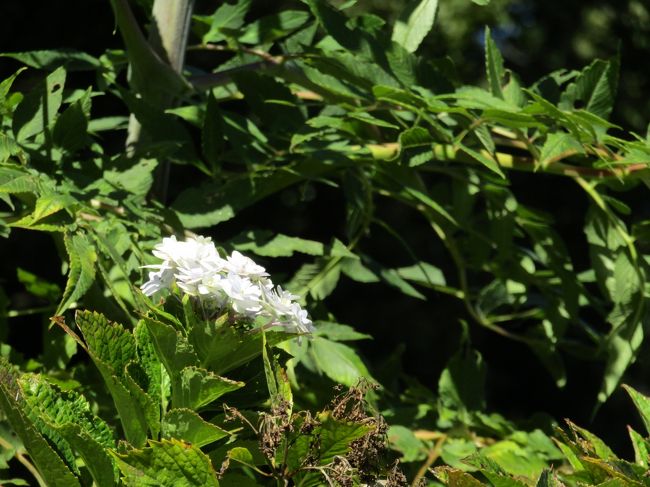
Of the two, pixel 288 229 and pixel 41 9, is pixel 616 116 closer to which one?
pixel 288 229

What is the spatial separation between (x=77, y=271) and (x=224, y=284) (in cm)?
18

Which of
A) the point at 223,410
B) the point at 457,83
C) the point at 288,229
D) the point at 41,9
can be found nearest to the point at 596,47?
the point at 288,229

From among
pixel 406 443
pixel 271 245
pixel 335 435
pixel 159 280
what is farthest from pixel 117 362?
pixel 406 443

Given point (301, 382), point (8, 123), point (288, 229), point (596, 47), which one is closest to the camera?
point (8, 123)

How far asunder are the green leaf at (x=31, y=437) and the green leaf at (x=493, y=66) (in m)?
0.61

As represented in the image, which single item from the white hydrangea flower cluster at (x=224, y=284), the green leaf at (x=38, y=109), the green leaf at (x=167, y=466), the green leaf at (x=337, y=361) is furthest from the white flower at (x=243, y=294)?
the green leaf at (x=38, y=109)

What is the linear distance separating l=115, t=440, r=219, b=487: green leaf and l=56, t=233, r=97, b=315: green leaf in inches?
7.6

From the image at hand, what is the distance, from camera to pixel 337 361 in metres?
1.03

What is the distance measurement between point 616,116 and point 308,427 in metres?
3.26

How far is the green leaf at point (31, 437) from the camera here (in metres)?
0.67

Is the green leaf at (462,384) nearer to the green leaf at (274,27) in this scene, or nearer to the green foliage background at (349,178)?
the green foliage background at (349,178)

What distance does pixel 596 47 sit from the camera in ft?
13.1

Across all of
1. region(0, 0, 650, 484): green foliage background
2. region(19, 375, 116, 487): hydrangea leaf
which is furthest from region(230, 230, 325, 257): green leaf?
region(19, 375, 116, 487): hydrangea leaf

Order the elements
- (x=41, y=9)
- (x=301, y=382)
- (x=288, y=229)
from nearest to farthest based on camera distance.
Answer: (x=301, y=382) → (x=41, y=9) → (x=288, y=229)
